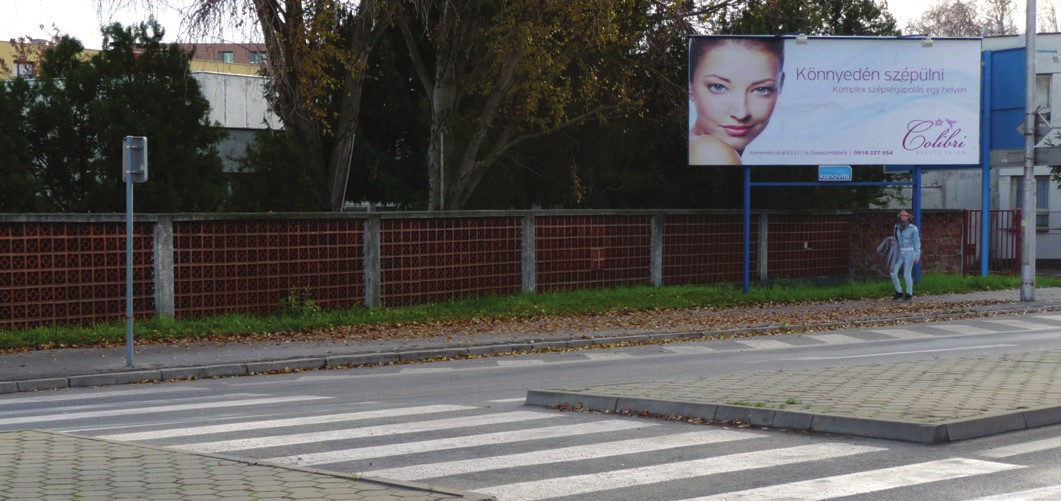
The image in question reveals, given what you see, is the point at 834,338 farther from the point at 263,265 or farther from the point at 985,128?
the point at 985,128

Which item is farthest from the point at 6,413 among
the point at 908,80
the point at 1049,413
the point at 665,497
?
the point at 908,80

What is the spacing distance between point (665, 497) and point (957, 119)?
2375 centimetres

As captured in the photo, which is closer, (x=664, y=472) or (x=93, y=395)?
(x=664, y=472)

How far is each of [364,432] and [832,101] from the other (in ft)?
67.6

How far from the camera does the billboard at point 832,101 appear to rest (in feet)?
90.8

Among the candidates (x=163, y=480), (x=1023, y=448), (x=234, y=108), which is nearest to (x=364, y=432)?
(x=163, y=480)

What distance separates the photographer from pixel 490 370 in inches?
613

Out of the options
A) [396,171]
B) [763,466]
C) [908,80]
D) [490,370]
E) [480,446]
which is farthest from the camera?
[396,171]

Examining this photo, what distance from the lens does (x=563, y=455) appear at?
8.74m

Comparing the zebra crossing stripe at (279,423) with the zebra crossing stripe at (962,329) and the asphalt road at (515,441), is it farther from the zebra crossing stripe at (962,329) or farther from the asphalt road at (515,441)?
the zebra crossing stripe at (962,329)

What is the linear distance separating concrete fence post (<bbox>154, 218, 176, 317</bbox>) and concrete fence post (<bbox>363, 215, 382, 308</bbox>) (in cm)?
395

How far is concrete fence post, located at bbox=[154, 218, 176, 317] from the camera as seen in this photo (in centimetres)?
1995

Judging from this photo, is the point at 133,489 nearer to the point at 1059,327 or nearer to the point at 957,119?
the point at 1059,327

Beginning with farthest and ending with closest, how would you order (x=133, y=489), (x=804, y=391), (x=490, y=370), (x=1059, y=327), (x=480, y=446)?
(x=1059, y=327), (x=490, y=370), (x=804, y=391), (x=480, y=446), (x=133, y=489)
